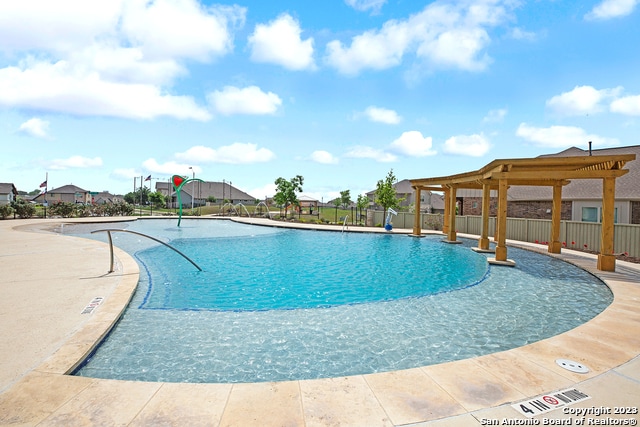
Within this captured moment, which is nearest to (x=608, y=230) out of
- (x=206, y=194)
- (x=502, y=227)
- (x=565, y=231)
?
(x=502, y=227)

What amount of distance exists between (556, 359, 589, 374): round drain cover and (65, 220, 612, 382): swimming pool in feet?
3.11

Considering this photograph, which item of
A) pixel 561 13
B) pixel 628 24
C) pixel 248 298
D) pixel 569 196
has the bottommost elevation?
pixel 248 298

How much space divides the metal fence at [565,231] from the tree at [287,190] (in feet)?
54.1

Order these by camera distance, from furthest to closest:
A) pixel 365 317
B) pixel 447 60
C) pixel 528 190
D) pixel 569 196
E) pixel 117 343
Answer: pixel 528 190 < pixel 569 196 < pixel 447 60 < pixel 365 317 < pixel 117 343

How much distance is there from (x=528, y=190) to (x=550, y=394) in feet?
79.1

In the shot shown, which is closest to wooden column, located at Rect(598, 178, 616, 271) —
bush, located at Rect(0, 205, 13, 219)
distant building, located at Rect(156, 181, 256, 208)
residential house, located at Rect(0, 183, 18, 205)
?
bush, located at Rect(0, 205, 13, 219)

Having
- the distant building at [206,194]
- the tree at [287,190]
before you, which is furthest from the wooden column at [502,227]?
the distant building at [206,194]

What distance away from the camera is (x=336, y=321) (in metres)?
6.13

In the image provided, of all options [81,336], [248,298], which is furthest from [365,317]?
[81,336]

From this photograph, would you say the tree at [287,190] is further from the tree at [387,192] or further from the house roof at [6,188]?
the house roof at [6,188]

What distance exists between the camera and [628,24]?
33.5 ft

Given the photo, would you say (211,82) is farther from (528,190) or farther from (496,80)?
(528,190)

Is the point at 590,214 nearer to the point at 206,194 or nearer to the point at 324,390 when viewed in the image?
the point at 324,390

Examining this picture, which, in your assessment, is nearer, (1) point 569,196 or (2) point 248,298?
(2) point 248,298
